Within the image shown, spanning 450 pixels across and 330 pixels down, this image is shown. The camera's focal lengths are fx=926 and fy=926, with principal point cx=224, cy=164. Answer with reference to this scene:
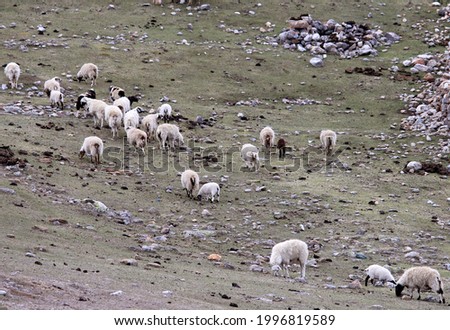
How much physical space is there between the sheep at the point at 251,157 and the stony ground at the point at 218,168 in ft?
1.46

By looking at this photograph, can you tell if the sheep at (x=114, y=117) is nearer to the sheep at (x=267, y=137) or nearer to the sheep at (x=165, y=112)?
the sheep at (x=165, y=112)

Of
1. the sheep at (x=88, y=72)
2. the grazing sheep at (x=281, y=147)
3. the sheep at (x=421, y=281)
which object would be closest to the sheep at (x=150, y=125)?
the grazing sheep at (x=281, y=147)

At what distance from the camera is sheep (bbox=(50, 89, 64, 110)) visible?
34.7m

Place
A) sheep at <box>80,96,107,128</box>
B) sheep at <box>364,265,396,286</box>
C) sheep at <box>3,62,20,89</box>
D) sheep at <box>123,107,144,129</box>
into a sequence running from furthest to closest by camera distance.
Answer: sheep at <box>3,62,20,89</box> → sheep at <box>80,96,107,128</box> → sheep at <box>123,107,144,129</box> → sheep at <box>364,265,396,286</box>

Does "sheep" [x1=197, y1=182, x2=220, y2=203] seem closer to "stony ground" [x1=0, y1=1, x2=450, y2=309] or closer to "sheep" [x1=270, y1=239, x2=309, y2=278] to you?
"stony ground" [x1=0, y1=1, x2=450, y2=309]

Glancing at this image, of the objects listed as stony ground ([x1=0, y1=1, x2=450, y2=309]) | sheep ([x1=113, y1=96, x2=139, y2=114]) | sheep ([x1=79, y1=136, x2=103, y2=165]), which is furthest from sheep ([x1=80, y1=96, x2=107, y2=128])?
sheep ([x1=79, y1=136, x2=103, y2=165])

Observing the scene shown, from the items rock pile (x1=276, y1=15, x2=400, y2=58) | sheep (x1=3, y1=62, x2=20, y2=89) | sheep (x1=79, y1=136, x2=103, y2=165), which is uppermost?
rock pile (x1=276, y1=15, x2=400, y2=58)

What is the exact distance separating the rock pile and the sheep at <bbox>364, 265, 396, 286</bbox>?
26627 mm

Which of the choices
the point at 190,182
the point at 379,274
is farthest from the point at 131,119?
the point at 379,274

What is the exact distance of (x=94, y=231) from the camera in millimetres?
22281

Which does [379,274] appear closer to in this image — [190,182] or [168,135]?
[190,182]

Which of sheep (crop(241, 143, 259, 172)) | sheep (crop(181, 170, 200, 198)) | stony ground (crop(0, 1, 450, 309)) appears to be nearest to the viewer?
stony ground (crop(0, 1, 450, 309))

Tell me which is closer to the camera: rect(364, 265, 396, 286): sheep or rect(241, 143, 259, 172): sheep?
rect(364, 265, 396, 286): sheep
